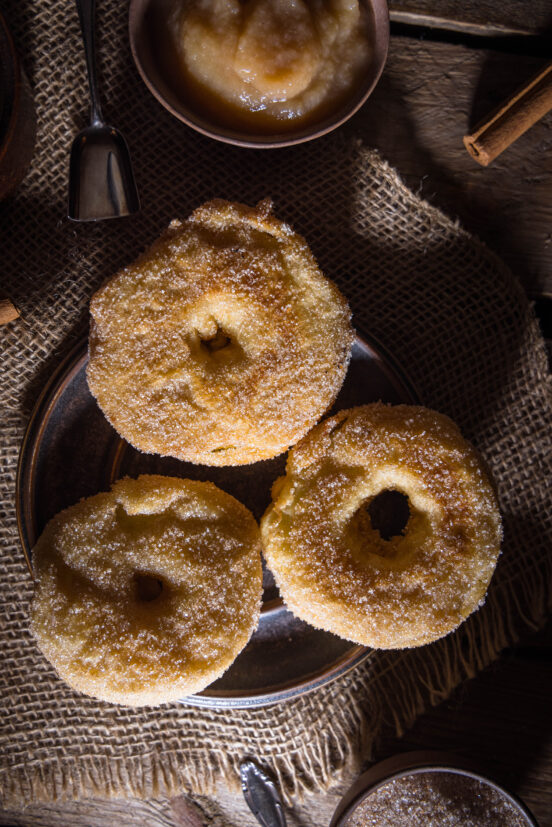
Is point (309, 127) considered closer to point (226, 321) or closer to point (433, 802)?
point (226, 321)

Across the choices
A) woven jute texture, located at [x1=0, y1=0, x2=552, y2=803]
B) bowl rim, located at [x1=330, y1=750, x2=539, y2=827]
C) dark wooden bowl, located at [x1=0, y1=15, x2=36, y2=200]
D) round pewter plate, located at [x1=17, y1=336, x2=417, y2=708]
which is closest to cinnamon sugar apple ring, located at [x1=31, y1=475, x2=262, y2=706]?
round pewter plate, located at [x1=17, y1=336, x2=417, y2=708]

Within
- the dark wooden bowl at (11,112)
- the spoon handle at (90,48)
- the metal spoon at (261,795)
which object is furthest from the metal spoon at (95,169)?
the metal spoon at (261,795)

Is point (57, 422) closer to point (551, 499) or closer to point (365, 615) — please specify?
point (365, 615)

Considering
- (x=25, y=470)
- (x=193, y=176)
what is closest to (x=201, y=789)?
(x=25, y=470)

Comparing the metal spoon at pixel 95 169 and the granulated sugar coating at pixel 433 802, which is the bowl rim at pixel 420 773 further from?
the metal spoon at pixel 95 169

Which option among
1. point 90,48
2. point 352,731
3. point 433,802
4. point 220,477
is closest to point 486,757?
point 433,802

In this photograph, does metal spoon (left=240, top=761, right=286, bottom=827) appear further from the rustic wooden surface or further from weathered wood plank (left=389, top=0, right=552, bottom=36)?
weathered wood plank (left=389, top=0, right=552, bottom=36)

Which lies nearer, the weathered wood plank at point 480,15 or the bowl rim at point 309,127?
the bowl rim at point 309,127
